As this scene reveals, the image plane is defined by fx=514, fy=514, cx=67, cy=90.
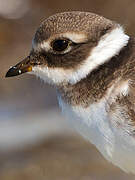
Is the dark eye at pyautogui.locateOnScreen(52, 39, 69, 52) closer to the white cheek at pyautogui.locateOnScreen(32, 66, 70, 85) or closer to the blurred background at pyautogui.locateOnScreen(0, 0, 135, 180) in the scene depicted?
the white cheek at pyautogui.locateOnScreen(32, 66, 70, 85)

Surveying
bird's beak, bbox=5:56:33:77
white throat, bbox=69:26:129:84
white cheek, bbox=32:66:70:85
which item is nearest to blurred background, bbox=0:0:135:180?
bird's beak, bbox=5:56:33:77

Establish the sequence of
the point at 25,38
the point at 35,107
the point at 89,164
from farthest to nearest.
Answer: the point at 25,38 → the point at 35,107 → the point at 89,164

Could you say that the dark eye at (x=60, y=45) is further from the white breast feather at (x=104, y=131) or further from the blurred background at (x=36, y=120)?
the blurred background at (x=36, y=120)

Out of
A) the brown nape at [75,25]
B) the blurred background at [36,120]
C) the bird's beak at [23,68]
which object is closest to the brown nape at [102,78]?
the brown nape at [75,25]

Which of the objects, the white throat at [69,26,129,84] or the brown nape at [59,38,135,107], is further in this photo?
the white throat at [69,26,129,84]

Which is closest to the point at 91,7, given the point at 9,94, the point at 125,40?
the point at 9,94

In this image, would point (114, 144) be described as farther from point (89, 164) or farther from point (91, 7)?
point (91, 7)
